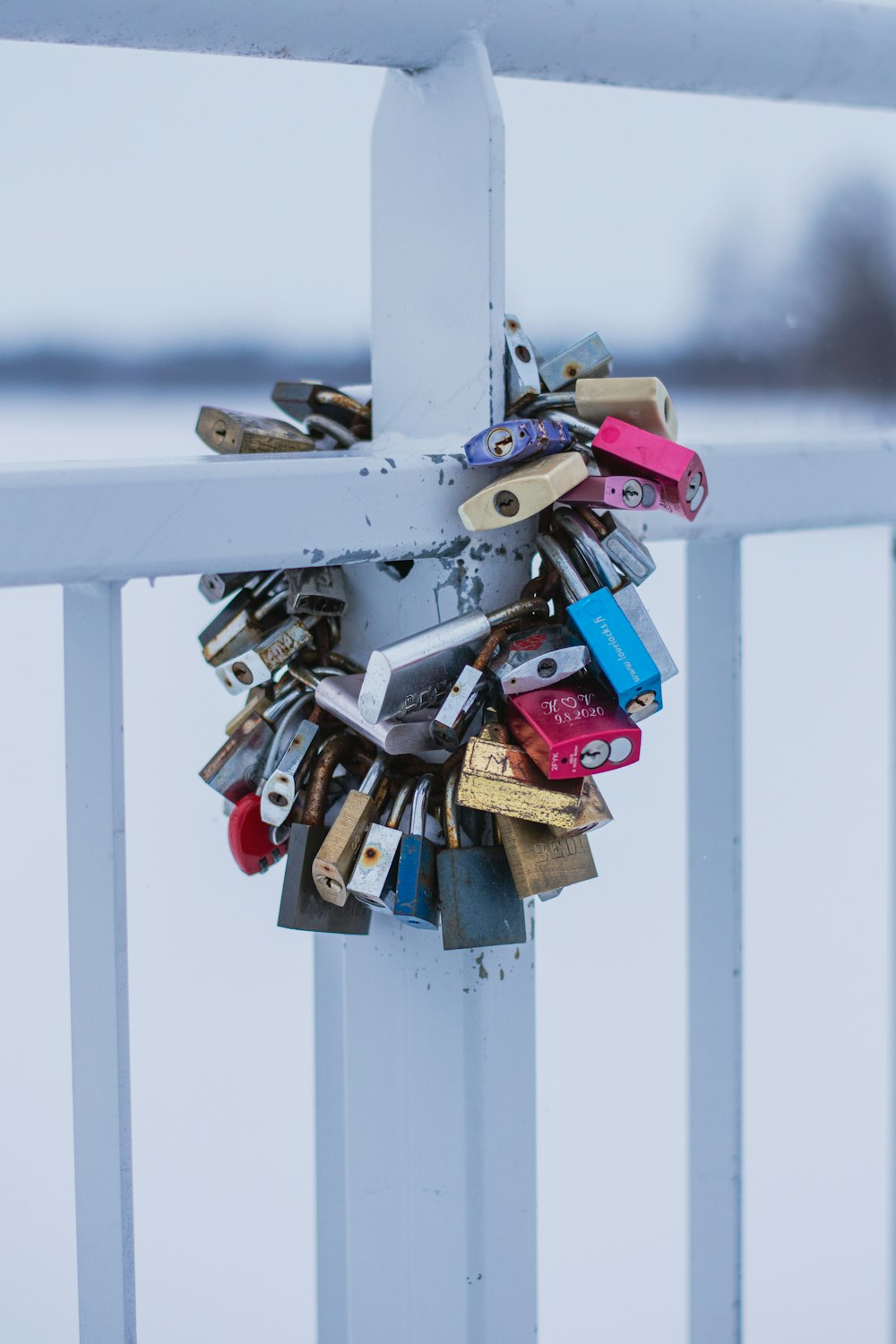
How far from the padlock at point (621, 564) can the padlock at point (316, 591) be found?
4.3 inches

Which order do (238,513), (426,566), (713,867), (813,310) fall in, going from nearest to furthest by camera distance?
(238,513) → (426,566) → (713,867) → (813,310)

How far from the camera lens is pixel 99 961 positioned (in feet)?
1.61

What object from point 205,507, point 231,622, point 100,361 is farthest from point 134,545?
point 100,361

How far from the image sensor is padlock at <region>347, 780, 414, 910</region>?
511mm

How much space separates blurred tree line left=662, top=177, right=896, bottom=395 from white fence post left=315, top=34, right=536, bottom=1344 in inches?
51.4

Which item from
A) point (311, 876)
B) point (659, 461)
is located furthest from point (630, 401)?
point (311, 876)

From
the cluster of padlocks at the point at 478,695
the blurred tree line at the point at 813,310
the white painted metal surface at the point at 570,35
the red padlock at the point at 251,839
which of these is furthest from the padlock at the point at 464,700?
the blurred tree line at the point at 813,310

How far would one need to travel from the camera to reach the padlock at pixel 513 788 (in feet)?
1.61

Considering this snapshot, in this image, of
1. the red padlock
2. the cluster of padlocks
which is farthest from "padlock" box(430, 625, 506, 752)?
the red padlock

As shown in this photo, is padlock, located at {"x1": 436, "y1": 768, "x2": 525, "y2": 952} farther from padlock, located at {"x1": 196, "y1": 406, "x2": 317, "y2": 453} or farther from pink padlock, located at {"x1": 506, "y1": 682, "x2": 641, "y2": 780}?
padlock, located at {"x1": 196, "y1": 406, "x2": 317, "y2": 453}

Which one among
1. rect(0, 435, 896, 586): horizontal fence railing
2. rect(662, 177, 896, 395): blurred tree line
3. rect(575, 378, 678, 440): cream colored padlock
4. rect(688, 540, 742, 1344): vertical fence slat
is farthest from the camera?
rect(662, 177, 896, 395): blurred tree line

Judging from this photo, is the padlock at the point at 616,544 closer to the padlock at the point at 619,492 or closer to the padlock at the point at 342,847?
the padlock at the point at 619,492

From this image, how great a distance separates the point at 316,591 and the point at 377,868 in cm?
13

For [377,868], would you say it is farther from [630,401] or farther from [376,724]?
[630,401]
